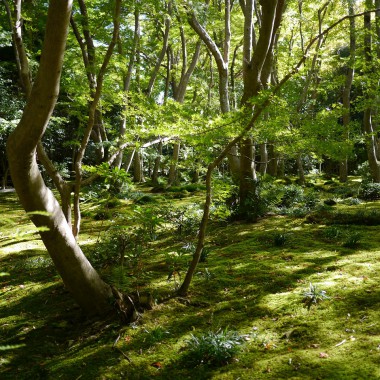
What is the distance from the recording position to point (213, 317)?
3748 millimetres

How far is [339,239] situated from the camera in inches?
257

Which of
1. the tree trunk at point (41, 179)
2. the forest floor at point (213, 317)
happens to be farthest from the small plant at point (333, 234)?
the tree trunk at point (41, 179)

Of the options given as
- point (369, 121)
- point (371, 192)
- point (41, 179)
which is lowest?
point (371, 192)

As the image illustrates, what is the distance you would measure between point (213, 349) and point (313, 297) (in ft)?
4.91

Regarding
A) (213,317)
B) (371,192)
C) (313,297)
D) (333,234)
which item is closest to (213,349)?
(213,317)

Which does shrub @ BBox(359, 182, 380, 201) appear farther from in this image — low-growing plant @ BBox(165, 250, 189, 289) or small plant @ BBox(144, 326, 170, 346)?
small plant @ BBox(144, 326, 170, 346)

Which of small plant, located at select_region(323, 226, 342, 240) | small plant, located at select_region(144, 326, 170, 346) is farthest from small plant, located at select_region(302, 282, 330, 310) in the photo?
small plant, located at select_region(323, 226, 342, 240)

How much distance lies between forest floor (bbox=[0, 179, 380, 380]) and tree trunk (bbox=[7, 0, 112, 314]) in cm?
27

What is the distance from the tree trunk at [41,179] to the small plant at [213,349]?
3.88 ft

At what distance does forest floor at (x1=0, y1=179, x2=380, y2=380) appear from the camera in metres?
2.85

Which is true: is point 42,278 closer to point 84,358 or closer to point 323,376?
point 84,358

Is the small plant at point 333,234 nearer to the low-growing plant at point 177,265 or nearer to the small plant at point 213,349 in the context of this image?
the low-growing plant at point 177,265

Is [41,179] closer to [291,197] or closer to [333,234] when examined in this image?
[333,234]

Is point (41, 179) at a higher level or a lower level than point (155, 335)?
higher
